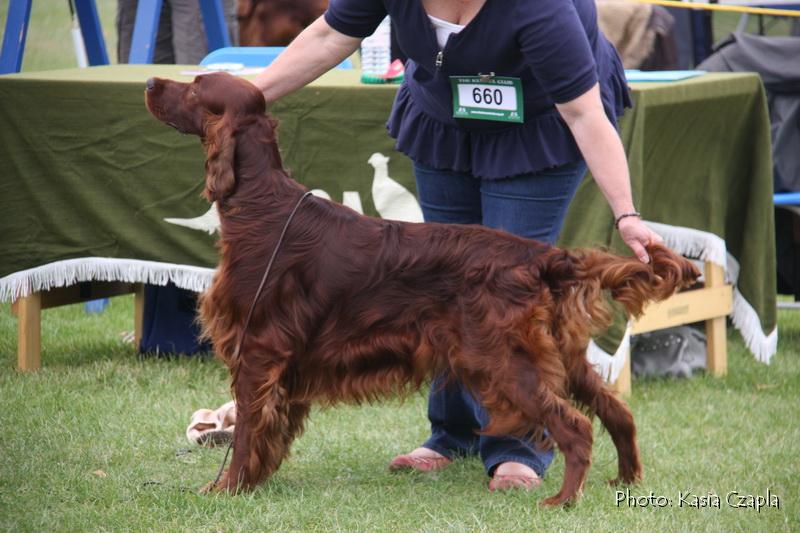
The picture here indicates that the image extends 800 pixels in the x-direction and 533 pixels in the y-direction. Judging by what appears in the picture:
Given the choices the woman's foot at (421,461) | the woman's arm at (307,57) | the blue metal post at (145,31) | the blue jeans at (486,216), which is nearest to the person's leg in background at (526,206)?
the blue jeans at (486,216)

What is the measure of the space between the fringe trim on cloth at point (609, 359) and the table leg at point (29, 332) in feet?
6.88

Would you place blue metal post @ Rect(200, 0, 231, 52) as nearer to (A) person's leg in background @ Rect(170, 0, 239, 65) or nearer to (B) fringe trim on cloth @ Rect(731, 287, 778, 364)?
(A) person's leg in background @ Rect(170, 0, 239, 65)

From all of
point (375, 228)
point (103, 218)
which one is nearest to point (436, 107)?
point (375, 228)

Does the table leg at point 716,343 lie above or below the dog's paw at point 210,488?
below

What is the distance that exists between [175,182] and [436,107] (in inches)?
61.3

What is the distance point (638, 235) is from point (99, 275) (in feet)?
7.72

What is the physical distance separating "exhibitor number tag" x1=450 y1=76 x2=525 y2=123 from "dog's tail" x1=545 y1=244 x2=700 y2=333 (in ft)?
1.30

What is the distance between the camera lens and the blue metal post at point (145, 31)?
559 cm

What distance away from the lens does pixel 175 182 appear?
424cm

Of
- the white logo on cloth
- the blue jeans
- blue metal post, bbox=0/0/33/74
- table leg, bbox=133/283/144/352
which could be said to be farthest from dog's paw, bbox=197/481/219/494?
blue metal post, bbox=0/0/33/74

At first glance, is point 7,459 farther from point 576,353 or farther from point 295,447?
point 576,353

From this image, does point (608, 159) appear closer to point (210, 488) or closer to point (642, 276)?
point (642, 276)

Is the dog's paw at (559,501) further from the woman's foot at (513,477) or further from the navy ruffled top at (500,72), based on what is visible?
the navy ruffled top at (500,72)

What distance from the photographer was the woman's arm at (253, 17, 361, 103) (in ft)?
9.81
